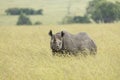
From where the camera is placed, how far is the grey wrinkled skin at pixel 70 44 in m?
13.1

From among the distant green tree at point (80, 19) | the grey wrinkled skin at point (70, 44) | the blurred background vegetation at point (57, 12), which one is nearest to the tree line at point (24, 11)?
the blurred background vegetation at point (57, 12)

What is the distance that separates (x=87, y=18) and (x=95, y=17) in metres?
2.60

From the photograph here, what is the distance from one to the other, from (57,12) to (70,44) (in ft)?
173

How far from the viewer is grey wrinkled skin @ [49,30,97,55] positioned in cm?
1312

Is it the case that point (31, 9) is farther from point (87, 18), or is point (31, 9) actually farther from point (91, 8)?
point (87, 18)

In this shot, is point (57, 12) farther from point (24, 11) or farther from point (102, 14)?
point (102, 14)

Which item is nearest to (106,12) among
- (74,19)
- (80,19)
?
(80,19)

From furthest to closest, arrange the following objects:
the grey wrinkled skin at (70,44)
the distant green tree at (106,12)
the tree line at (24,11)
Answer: the tree line at (24,11) → the distant green tree at (106,12) → the grey wrinkled skin at (70,44)

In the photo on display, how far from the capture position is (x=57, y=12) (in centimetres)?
6644

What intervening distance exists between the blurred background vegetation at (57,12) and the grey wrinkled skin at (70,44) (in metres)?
33.9

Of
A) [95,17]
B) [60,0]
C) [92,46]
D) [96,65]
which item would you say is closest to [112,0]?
[95,17]

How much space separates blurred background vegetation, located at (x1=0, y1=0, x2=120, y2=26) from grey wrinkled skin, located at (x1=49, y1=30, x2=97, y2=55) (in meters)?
33.9

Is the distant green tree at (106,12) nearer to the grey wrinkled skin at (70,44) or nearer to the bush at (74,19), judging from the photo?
the bush at (74,19)

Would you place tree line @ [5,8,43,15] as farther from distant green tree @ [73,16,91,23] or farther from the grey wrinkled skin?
the grey wrinkled skin
